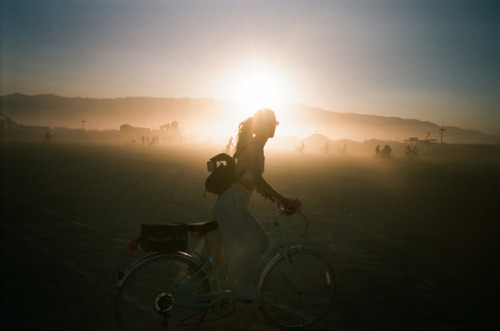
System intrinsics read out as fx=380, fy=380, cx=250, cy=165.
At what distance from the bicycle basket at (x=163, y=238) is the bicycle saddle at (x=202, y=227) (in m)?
0.07

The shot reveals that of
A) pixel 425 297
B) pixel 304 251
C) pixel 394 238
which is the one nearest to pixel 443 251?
pixel 394 238

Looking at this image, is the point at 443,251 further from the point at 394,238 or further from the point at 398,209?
the point at 398,209

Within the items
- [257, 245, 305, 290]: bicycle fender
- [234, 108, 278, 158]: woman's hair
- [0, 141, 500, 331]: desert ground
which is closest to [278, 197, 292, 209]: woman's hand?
[257, 245, 305, 290]: bicycle fender

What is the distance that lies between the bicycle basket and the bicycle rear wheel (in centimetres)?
9

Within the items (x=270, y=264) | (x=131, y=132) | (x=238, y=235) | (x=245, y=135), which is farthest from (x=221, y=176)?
(x=131, y=132)

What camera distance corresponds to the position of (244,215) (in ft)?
11.0

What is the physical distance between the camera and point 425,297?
15.0ft

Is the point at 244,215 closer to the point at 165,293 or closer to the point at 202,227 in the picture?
the point at 202,227

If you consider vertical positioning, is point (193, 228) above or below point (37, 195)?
above

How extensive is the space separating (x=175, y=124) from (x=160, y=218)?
120691mm

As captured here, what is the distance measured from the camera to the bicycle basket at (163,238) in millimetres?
3035

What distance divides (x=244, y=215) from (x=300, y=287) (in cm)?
92

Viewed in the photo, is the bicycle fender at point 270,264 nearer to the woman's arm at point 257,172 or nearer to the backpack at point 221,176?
the woman's arm at point 257,172

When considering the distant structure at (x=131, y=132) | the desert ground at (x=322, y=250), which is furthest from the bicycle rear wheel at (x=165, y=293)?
the distant structure at (x=131, y=132)
